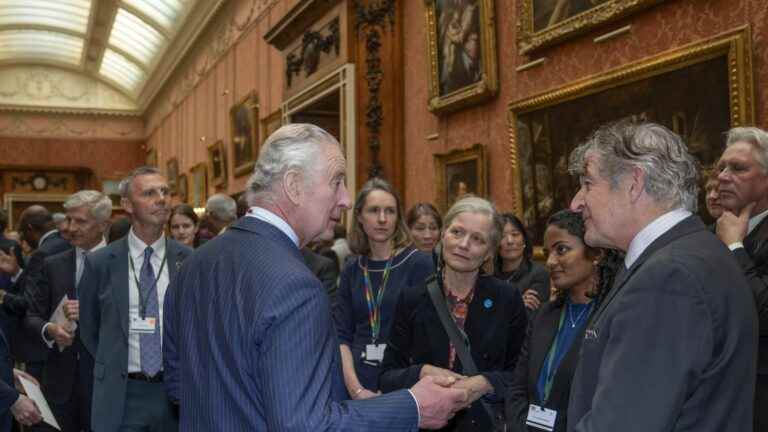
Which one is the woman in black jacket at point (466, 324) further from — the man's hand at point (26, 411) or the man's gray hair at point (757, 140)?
the man's hand at point (26, 411)

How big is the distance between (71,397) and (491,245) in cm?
293

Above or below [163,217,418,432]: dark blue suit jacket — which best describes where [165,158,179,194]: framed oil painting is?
above

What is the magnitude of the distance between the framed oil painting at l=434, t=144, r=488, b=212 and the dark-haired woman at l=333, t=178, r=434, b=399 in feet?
7.59

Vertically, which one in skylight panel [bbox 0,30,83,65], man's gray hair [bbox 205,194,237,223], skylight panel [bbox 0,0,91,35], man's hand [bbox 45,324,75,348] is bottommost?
man's hand [bbox 45,324,75,348]

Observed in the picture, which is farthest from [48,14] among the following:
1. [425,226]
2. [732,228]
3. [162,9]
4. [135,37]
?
[732,228]

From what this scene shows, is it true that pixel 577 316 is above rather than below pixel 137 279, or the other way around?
below

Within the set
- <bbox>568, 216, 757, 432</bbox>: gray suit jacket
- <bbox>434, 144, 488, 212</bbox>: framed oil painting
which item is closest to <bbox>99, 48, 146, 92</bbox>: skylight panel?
<bbox>434, 144, 488, 212</bbox>: framed oil painting

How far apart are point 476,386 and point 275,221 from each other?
57.4 inches

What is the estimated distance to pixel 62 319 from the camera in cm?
476

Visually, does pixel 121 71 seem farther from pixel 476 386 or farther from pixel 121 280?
pixel 476 386

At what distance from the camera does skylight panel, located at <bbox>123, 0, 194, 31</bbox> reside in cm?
1953

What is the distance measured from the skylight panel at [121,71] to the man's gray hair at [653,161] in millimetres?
25023

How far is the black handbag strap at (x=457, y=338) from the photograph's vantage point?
137 inches

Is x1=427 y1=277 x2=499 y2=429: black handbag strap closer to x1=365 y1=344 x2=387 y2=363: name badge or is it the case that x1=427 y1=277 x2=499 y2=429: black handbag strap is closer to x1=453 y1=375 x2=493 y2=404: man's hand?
x1=453 y1=375 x2=493 y2=404: man's hand
